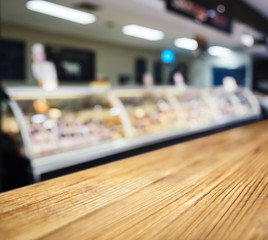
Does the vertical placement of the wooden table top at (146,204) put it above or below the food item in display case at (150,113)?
below

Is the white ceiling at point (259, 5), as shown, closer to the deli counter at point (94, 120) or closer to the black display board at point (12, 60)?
the deli counter at point (94, 120)

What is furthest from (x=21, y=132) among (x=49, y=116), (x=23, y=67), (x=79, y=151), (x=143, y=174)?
(x=23, y=67)

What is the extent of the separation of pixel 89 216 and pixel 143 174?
35 cm

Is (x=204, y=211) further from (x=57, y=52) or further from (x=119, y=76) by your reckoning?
(x=119, y=76)

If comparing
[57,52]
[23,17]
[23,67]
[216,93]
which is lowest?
[216,93]

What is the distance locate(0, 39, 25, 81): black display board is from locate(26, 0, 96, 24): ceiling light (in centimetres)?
129

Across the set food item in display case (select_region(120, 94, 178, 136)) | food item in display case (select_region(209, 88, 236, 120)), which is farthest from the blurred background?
food item in display case (select_region(120, 94, 178, 136))

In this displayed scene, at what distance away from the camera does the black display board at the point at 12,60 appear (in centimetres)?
535

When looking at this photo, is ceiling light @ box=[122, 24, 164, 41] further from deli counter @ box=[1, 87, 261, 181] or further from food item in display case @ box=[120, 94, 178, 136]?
food item in display case @ box=[120, 94, 178, 136]

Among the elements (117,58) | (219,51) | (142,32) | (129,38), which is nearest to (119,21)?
(142,32)

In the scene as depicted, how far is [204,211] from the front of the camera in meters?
0.62

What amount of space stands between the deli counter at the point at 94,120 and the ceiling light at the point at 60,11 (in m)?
1.99

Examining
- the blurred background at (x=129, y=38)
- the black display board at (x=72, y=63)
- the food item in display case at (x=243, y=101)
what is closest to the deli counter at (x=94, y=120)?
the food item in display case at (x=243, y=101)

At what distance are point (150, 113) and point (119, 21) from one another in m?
2.72
